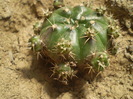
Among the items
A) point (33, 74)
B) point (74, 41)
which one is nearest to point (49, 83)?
point (33, 74)

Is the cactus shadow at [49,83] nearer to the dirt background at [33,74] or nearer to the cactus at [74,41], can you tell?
the dirt background at [33,74]

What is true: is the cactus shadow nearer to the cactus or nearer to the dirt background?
the dirt background

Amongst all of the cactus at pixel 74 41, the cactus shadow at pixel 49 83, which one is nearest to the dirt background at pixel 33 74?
the cactus shadow at pixel 49 83

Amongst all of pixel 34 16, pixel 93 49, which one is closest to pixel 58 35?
pixel 93 49

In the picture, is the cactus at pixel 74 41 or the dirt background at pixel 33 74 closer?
the cactus at pixel 74 41

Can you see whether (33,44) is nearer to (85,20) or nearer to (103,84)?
(85,20)

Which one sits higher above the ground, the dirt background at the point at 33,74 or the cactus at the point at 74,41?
the cactus at the point at 74,41
